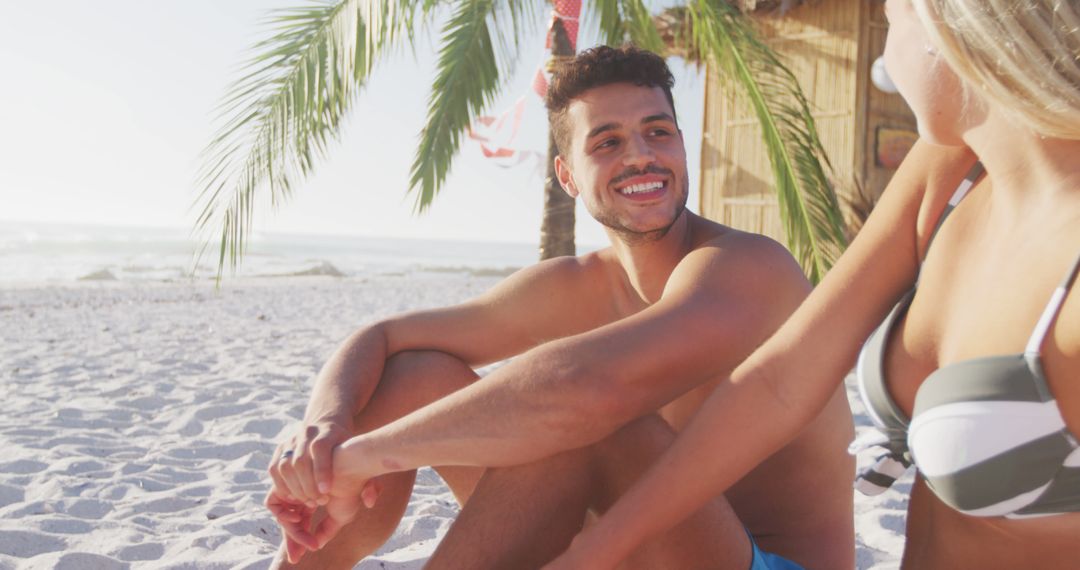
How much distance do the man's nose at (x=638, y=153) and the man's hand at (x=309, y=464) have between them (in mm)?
902

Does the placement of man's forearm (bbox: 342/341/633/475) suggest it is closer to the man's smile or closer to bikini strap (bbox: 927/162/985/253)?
bikini strap (bbox: 927/162/985/253)

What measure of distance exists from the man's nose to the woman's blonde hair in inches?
42.0

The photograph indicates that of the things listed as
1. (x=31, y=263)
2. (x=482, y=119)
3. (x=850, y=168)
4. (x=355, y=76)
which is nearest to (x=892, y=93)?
(x=850, y=168)

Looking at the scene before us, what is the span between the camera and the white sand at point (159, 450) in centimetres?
256

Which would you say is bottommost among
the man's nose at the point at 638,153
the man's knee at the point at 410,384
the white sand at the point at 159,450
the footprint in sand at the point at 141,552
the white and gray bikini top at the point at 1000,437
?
the white sand at the point at 159,450

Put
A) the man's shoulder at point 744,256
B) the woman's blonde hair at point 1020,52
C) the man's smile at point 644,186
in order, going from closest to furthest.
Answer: the woman's blonde hair at point 1020,52 → the man's shoulder at point 744,256 → the man's smile at point 644,186

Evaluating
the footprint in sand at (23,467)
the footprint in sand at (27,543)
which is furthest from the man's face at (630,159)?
the footprint in sand at (23,467)

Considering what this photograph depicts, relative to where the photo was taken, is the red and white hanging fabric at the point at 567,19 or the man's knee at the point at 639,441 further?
the red and white hanging fabric at the point at 567,19

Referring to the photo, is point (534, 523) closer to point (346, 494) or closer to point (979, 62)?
point (346, 494)

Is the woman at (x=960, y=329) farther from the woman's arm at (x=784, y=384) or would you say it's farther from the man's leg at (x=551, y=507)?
the man's leg at (x=551, y=507)

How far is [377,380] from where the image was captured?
80.1 inches

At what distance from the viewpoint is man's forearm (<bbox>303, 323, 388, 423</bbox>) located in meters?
1.86

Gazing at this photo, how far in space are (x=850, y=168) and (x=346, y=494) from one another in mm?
7512

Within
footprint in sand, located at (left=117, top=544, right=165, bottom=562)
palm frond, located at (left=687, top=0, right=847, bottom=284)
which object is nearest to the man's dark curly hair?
footprint in sand, located at (left=117, top=544, right=165, bottom=562)
